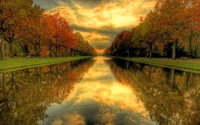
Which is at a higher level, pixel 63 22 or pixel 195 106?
pixel 63 22

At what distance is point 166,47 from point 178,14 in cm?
3097

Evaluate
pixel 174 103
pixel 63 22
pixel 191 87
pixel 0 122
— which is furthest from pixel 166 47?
pixel 0 122

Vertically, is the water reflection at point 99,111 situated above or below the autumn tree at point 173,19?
below

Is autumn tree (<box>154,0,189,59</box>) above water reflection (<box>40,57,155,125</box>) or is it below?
above

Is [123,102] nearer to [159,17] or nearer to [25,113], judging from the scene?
[25,113]

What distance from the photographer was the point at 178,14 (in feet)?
132

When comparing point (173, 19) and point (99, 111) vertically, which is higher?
point (173, 19)

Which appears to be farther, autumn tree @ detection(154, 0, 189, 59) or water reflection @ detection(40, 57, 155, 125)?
autumn tree @ detection(154, 0, 189, 59)

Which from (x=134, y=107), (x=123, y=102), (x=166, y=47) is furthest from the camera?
(x=166, y=47)

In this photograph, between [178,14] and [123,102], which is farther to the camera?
[178,14]

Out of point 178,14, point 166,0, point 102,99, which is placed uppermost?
point 166,0

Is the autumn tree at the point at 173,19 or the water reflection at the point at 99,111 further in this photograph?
the autumn tree at the point at 173,19

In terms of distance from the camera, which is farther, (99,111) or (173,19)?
(173,19)

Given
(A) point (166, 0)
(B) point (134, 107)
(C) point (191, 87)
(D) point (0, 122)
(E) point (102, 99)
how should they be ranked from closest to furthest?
(D) point (0, 122) < (B) point (134, 107) < (E) point (102, 99) < (C) point (191, 87) < (A) point (166, 0)
